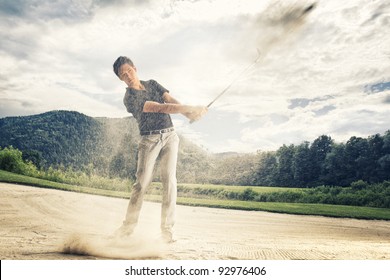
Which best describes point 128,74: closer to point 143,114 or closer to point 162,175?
point 143,114

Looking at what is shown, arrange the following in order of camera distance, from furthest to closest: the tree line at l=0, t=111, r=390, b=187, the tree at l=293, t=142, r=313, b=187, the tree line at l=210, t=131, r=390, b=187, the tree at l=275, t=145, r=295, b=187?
the tree at l=275, t=145, r=295, b=187 → the tree at l=293, t=142, r=313, b=187 → the tree line at l=210, t=131, r=390, b=187 → the tree line at l=0, t=111, r=390, b=187

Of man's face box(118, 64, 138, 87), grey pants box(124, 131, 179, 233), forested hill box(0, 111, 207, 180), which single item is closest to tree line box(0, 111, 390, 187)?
forested hill box(0, 111, 207, 180)

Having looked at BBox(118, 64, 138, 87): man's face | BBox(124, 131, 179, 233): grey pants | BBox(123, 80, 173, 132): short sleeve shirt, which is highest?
BBox(118, 64, 138, 87): man's face

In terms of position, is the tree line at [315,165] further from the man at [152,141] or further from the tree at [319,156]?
the man at [152,141]

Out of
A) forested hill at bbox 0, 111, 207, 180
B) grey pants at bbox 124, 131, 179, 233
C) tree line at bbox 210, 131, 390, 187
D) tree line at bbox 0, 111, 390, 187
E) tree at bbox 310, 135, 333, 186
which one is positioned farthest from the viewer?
tree at bbox 310, 135, 333, 186

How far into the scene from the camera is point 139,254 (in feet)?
10.4

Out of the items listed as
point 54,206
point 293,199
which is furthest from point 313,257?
point 293,199

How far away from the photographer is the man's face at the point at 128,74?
394cm

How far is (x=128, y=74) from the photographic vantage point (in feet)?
12.9

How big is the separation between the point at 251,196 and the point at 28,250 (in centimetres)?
1215

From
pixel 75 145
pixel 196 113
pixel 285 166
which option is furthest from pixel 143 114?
pixel 285 166

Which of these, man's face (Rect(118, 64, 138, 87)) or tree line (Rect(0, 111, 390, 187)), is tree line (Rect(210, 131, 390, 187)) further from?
man's face (Rect(118, 64, 138, 87))

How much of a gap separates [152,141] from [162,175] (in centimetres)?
40

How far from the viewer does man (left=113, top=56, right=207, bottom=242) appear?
3721 millimetres
